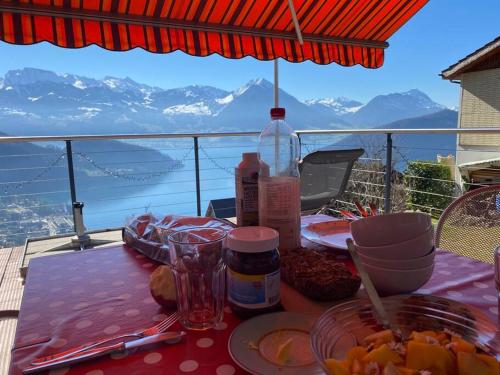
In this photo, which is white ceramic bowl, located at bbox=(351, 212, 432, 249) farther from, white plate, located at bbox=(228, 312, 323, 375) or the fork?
the fork

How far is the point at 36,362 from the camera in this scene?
45cm

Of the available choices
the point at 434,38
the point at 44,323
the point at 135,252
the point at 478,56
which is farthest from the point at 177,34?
the point at 434,38

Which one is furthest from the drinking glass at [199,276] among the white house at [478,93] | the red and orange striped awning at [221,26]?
the white house at [478,93]

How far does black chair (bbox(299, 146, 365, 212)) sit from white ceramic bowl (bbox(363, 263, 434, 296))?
6.05 ft

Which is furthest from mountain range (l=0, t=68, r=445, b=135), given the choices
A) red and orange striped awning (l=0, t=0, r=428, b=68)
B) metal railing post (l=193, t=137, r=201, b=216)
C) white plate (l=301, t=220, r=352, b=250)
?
white plate (l=301, t=220, r=352, b=250)

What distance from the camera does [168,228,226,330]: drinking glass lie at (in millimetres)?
570

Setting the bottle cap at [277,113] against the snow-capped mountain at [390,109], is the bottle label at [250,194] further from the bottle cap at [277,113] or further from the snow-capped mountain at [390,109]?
the snow-capped mountain at [390,109]

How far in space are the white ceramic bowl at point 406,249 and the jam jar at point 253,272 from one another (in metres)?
0.19

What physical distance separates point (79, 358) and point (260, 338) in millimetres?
241

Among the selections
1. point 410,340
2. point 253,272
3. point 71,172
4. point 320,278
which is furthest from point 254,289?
point 71,172

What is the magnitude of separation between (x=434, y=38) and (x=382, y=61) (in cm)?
1548

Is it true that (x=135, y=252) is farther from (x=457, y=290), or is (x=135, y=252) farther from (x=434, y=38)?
(x=434, y=38)

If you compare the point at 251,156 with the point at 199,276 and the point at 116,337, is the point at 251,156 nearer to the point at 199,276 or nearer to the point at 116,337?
the point at 199,276

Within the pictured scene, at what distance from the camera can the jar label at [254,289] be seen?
0.53m
